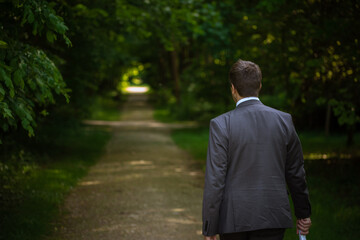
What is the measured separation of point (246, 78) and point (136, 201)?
5.47m

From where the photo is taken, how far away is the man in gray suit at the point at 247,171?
299 cm

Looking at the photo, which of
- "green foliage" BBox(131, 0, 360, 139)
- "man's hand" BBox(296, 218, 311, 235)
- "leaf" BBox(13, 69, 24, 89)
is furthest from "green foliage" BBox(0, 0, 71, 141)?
"green foliage" BBox(131, 0, 360, 139)

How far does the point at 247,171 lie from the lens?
118 inches

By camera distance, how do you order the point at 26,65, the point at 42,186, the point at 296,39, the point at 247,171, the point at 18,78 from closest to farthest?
the point at 247,171
the point at 18,78
the point at 26,65
the point at 42,186
the point at 296,39

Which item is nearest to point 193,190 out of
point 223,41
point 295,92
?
point 295,92

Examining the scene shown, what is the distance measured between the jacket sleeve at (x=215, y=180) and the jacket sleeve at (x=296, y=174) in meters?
0.48

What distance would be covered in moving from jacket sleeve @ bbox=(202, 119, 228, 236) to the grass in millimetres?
3189

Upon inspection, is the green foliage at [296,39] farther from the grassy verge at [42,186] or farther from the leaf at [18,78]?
the leaf at [18,78]

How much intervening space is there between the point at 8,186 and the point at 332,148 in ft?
33.5

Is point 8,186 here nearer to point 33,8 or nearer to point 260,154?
point 33,8

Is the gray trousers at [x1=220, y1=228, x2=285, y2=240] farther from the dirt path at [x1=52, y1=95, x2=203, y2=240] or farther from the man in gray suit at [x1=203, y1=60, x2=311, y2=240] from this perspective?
the dirt path at [x1=52, y1=95, x2=203, y2=240]

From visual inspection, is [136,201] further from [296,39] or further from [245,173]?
[245,173]

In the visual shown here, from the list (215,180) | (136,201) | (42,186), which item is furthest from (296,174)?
(42,186)

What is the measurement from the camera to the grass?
624 cm
